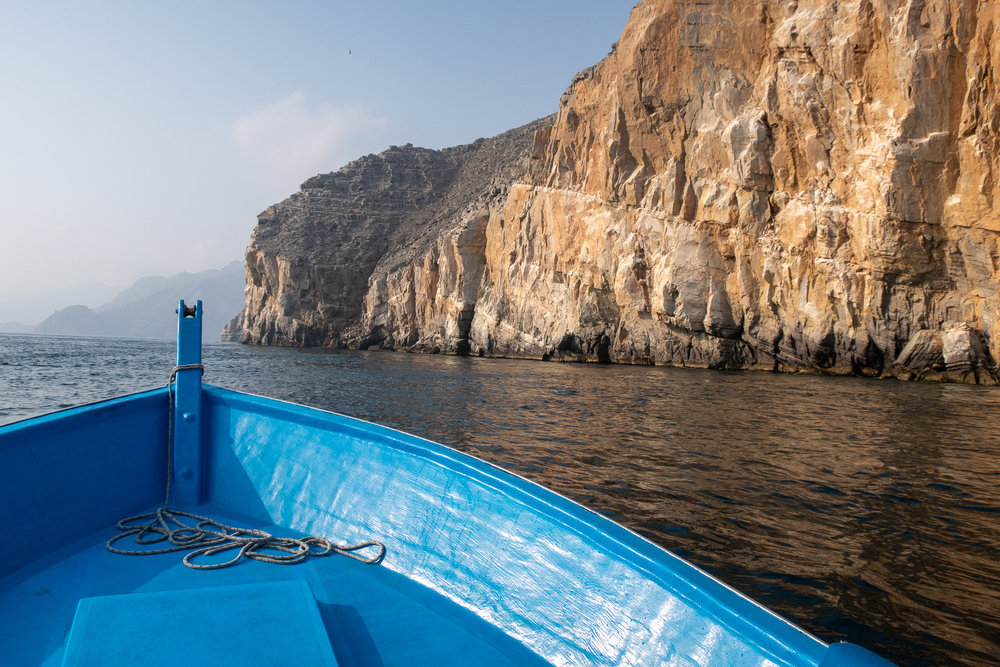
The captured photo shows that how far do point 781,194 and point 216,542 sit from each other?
2573cm

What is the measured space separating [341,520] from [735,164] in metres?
25.8

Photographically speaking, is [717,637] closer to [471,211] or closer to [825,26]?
[825,26]

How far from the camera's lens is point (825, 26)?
21969 millimetres

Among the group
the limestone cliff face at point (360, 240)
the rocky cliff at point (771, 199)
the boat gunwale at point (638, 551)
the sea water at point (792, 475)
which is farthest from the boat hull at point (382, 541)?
the limestone cliff face at point (360, 240)

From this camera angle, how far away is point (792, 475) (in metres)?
7.19

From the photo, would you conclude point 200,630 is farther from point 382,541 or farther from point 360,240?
point 360,240

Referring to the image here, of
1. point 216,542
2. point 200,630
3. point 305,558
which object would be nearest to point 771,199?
point 305,558

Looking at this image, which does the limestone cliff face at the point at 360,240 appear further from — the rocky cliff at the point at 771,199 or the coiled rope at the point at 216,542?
the coiled rope at the point at 216,542

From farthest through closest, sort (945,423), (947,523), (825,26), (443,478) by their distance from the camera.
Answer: (825,26), (945,423), (947,523), (443,478)

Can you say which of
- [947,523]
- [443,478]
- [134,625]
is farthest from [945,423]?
[134,625]

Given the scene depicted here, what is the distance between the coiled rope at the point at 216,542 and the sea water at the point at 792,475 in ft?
9.38

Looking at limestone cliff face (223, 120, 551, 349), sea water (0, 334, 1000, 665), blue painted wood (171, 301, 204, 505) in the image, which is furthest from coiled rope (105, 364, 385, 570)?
limestone cliff face (223, 120, 551, 349)

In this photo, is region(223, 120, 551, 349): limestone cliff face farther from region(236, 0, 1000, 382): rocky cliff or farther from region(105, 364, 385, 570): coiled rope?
region(105, 364, 385, 570): coiled rope

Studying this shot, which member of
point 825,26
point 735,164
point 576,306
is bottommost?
point 576,306
